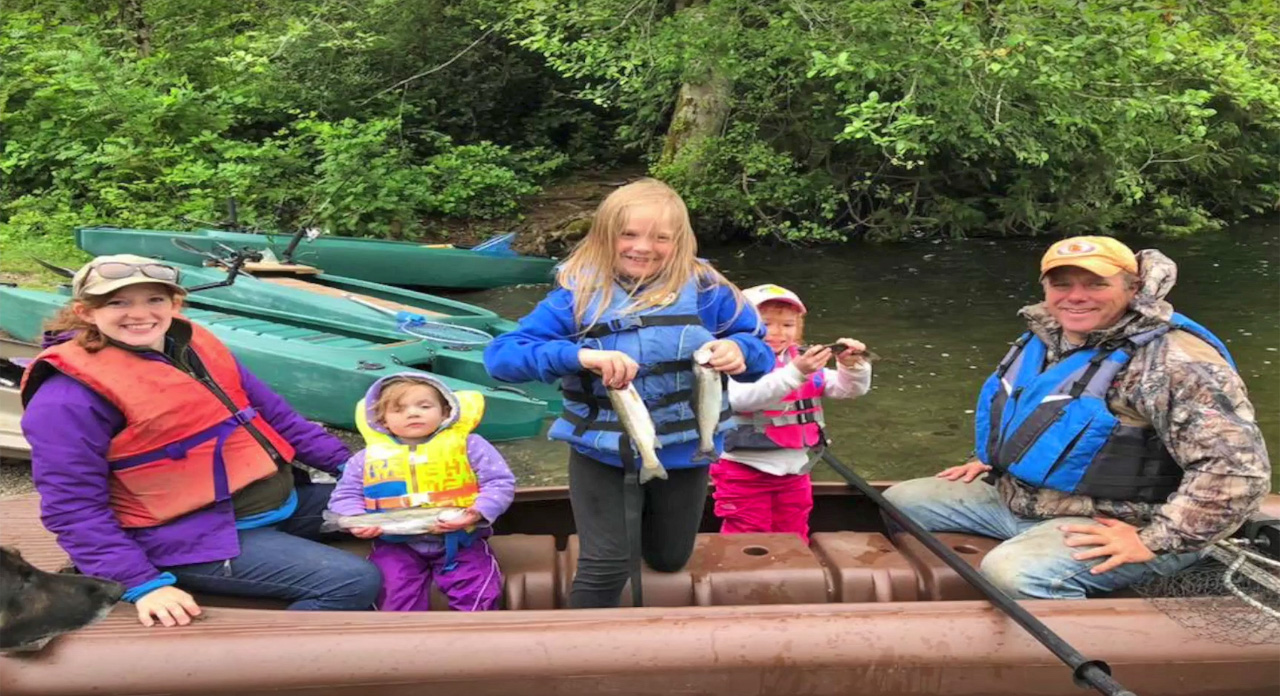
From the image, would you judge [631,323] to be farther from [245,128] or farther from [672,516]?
[245,128]

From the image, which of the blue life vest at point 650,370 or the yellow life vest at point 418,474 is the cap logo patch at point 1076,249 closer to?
the blue life vest at point 650,370

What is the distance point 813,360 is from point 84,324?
2191 mm

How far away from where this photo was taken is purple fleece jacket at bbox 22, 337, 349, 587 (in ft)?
8.63

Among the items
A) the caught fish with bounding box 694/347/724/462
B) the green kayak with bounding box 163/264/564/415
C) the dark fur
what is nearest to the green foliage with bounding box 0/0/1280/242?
the green kayak with bounding box 163/264/564/415

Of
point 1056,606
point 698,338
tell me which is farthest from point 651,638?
point 1056,606

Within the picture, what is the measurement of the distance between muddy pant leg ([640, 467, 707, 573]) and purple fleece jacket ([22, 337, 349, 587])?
4.20ft

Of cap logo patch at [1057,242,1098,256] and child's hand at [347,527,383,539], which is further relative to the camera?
child's hand at [347,527,383,539]

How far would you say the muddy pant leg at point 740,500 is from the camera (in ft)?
12.4

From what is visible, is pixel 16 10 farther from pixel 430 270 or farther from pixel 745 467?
pixel 745 467

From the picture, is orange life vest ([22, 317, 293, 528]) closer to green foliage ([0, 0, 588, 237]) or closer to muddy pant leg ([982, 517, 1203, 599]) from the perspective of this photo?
muddy pant leg ([982, 517, 1203, 599])

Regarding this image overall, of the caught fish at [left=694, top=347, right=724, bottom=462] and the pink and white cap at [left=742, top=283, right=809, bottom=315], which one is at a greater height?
the pink and white cap at [left=742, top=283, right=809, bottom=315]

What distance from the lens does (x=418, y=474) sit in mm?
3072

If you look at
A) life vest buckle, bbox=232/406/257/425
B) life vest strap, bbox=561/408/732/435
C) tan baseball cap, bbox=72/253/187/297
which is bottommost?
life vest strap, bbox=561/408/732/435

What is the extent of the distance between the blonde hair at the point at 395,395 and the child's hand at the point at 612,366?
0.75 m
